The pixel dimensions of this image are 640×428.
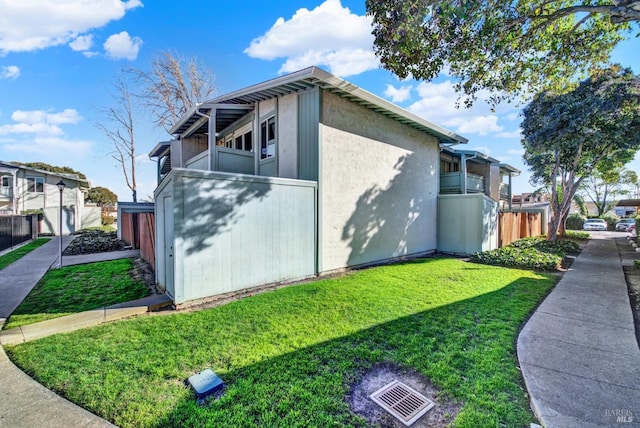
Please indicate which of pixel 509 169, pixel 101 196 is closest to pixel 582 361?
pixel 509 169

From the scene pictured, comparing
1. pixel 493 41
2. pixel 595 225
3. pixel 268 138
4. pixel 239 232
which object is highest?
pixel 493 41

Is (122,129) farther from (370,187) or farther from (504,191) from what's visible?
(504,191)

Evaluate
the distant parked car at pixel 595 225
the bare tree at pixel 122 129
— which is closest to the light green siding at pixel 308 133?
the bare tree at pixel 122 129

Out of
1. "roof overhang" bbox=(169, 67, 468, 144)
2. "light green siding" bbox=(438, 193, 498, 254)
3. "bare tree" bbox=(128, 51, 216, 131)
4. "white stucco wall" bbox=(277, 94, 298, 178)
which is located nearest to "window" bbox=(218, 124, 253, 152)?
"roof overhang" bbox=(169, 67, 468, 144)

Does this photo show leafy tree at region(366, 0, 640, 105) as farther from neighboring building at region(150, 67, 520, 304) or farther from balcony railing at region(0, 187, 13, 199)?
balcony railing at region(0, 187, 13, 199)

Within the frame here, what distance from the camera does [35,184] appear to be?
24000 millimetres

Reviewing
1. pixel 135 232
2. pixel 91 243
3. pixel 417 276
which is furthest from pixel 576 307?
pixel 91 243

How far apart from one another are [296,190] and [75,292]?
17.7 feet

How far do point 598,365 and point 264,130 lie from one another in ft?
30.2

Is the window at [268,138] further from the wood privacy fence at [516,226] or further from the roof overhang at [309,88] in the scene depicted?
the wood privacy fence at [516,226]

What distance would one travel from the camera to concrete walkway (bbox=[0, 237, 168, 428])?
2.36m

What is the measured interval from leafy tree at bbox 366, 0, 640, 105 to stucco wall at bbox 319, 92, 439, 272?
86.2 inches

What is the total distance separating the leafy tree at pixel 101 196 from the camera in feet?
137

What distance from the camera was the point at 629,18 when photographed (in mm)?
4535
